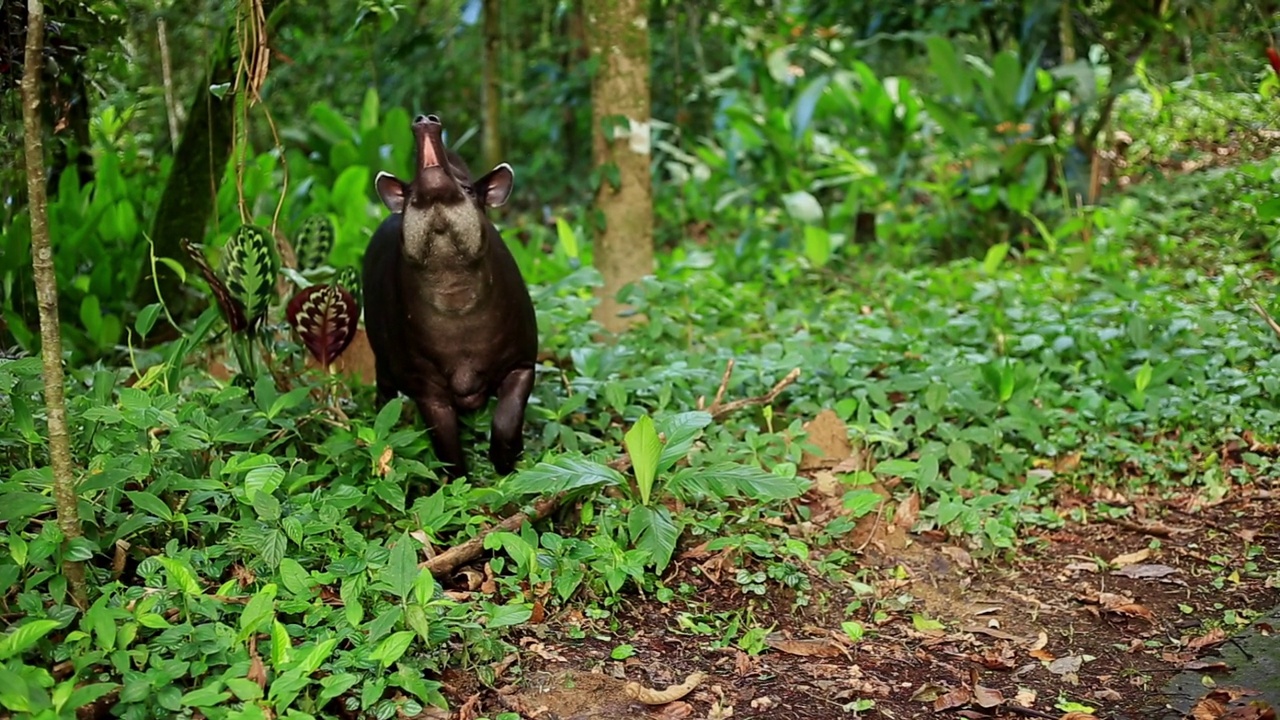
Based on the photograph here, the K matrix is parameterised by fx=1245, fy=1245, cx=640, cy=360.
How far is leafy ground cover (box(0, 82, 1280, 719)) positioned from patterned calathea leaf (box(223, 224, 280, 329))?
0.21 m

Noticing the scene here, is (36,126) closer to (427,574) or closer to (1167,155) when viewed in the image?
(427,574)

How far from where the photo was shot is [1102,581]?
12.4 feet

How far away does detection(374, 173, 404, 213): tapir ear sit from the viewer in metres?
3.79

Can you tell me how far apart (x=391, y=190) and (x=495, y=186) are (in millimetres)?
320

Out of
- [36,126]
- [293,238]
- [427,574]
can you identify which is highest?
[36,126]

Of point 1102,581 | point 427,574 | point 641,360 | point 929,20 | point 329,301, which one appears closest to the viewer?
point 427,574

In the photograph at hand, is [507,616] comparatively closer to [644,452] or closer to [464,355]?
[644,452]

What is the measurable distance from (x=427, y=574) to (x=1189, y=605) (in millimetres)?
2186

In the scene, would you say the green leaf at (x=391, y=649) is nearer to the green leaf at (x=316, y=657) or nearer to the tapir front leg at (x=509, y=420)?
the green leaf at (x=316, y=657)

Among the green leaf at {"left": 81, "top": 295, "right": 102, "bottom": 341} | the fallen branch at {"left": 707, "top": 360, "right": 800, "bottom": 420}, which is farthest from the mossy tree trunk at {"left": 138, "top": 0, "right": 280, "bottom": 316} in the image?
the fallen branch at {"left": 707, "top": 360, "right": 800, "bottom": 420}

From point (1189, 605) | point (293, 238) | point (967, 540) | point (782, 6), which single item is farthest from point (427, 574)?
point (782, 6)

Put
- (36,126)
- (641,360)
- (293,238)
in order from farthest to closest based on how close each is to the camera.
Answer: (293,238) < (641,360) < (36,126)

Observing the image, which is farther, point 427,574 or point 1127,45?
point 1127,45

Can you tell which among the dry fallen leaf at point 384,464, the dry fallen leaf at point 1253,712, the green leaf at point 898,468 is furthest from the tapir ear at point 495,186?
the dry fallen leaf at point 1253,712
